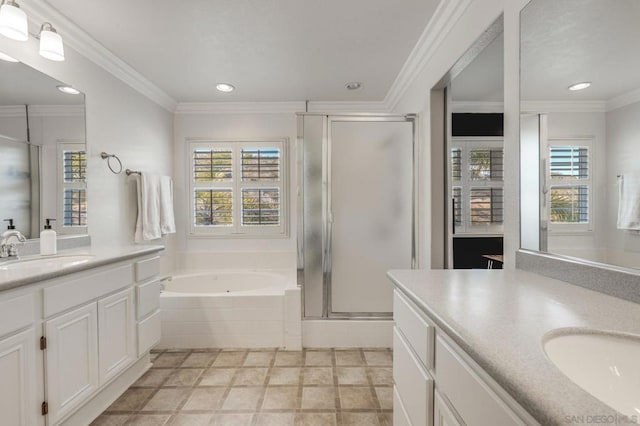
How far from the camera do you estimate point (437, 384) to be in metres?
0.89

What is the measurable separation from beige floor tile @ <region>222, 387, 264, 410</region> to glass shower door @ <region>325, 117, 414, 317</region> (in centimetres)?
94

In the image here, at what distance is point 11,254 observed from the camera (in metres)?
1.70

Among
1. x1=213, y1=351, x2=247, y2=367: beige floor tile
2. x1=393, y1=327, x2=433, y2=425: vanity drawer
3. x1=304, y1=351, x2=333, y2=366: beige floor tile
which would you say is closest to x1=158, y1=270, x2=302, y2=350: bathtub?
x1=213, y1=351, x2=247, y2=367: beige floor tile

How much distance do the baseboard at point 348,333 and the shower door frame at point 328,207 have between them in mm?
51

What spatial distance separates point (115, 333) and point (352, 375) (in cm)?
159

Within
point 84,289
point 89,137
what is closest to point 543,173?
point 84,289

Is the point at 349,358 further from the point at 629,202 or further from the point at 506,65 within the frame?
the point at 506,65

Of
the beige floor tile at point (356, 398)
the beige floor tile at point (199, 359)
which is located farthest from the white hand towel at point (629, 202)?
the beige floor tile at point (199, 359)

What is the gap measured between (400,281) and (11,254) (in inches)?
81.6

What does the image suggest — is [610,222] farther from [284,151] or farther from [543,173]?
[284,151]

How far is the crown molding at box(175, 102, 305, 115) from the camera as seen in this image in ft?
12.0

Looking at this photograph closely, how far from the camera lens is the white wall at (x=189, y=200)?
3705mm

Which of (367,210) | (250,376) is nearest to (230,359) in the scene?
(250,376)

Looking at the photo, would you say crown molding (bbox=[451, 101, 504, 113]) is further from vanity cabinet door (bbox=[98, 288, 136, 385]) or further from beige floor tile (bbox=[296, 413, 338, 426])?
vanity cabinet door (bbox=[98, 288, 136, 385])
